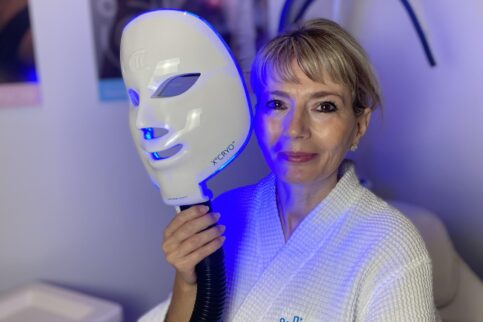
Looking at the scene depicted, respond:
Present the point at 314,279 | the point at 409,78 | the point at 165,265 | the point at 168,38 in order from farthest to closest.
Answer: the point at 409,78, the point at 165,265, the point at 314,279, the point at 168,38

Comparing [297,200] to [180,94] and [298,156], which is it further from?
[180,94]

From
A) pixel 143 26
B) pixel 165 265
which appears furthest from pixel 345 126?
pixel 165 265

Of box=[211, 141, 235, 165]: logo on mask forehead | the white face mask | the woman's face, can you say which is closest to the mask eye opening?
the white face mask

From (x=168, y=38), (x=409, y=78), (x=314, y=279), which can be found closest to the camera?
(x=168, y=38)

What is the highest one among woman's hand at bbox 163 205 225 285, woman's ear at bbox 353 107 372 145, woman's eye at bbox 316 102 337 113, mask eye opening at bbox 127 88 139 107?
mask eye opening at bbox 127 88 139 107

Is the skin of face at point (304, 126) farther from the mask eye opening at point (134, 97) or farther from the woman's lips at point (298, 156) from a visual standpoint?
the mask eye opening at point (134, 97)

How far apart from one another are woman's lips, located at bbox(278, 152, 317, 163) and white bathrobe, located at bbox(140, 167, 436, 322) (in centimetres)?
9

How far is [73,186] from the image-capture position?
3.41 feet

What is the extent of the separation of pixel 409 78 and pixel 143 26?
942 millimetres

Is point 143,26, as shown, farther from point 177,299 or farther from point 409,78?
point 409,78

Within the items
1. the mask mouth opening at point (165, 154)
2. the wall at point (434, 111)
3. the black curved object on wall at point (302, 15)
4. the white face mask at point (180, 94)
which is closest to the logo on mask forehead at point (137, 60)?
the white face mask at point (180, 94)

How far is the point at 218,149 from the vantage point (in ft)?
2.20

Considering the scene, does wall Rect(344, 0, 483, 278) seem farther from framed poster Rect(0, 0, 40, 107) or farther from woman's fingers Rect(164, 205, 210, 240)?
framed poster Rect(0, 0, 40, 107)

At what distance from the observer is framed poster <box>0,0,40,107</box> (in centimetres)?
90
